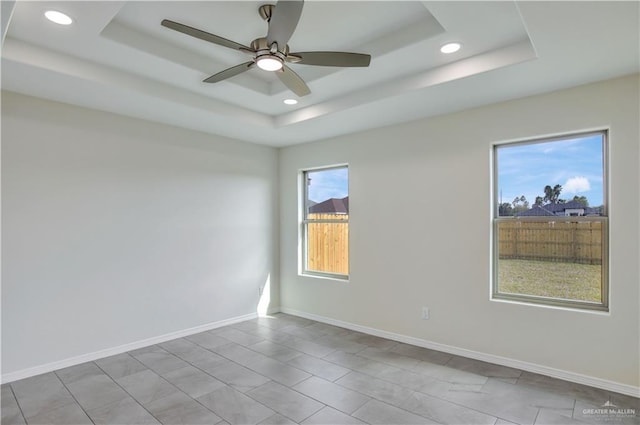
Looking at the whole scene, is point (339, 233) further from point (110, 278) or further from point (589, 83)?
A: point (589, 83)

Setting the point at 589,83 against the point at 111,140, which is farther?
the point at 111,140

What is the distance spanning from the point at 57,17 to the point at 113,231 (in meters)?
2.12

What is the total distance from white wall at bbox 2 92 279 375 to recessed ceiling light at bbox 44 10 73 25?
4.39ft

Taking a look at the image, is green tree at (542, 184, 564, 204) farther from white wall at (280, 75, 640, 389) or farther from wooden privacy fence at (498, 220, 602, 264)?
white wall at (280, 75, 640, 389)

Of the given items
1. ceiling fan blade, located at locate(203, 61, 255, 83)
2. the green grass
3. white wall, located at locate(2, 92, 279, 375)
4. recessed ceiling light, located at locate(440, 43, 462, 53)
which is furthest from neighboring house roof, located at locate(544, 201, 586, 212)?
white wall, located at locate(2, 92, 279, 375)

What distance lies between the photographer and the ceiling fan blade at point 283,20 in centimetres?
175

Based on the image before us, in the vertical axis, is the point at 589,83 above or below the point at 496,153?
above

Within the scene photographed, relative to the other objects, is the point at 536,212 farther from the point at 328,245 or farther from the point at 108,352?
the point at 108,352

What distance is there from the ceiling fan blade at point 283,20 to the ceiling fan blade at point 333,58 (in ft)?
0.62

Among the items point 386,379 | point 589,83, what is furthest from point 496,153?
point 386,379

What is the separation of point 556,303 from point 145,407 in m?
3.51

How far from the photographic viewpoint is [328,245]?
501 cm

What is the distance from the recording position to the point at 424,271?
3906 mm

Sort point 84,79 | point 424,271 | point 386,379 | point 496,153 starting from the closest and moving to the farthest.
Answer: point 84,79
point 386,379
point 496,153
point 424,271
